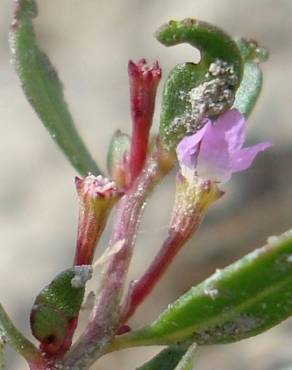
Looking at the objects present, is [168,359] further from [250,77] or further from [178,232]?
[250,77]

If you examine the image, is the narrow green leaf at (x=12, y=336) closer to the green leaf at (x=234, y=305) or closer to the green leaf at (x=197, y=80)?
the green leaf at (x=234, y=305)

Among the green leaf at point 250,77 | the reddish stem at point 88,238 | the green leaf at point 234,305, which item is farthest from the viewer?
the green leaf at point 250,77

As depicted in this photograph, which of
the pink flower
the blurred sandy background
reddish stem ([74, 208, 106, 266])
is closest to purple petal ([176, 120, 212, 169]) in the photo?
the pink flower

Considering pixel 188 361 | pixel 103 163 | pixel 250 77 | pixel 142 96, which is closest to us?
pixel 188 361

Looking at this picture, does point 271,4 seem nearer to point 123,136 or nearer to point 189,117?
point 123,136

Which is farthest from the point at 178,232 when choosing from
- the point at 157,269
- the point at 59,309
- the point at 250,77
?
the point at 250,77

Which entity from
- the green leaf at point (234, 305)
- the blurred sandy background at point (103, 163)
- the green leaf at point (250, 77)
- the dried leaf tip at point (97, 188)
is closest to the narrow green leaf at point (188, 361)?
the green leaf at point (234, 305)

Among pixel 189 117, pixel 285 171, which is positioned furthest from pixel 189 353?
pixel 285 171
